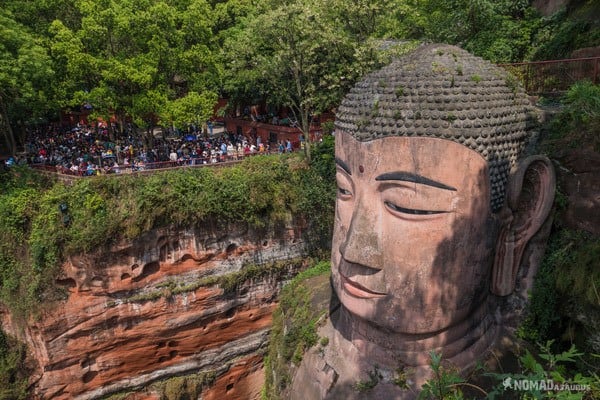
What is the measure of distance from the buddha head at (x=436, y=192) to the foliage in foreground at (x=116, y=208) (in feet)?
26.7

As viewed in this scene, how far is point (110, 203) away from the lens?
14406 mm

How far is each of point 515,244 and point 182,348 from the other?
11669 millimetres

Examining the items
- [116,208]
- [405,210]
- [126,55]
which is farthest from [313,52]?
[405,210]

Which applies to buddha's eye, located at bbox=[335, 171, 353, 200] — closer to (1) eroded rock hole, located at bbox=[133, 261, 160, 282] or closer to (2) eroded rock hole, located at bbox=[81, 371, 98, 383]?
(1) eroded rock hole, located at bbox=[133, 261, 160, 282]

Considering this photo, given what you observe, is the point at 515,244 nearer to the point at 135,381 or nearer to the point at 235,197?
the point at 235,197

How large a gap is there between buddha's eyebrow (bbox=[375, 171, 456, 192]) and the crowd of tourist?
34.7ft

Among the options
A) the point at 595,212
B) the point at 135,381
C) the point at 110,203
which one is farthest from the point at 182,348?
the point at 595,212

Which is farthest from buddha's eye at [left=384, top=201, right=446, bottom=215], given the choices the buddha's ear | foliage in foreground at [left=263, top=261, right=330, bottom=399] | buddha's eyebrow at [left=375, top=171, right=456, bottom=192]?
foliage in foreground at [left=263, top=261, right=330, bottom=399]

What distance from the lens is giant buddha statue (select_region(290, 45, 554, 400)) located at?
6.81m

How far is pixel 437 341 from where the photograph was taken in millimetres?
7434

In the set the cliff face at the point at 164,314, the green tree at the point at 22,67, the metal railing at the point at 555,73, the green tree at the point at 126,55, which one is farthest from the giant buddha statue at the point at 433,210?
the green tree at the point at 22,67

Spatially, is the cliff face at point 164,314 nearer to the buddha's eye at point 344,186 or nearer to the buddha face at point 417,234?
the buddha's eye at point 344,186

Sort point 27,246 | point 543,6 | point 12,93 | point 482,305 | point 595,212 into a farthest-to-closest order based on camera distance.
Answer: point 543,6
point 12,93
point 27,246
point 482,305
point 595,212

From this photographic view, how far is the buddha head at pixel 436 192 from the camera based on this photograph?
6.78m
